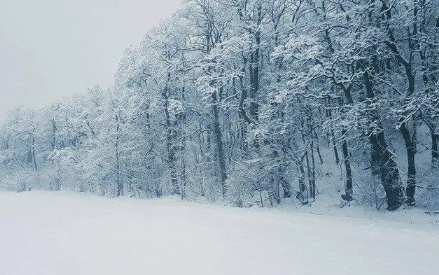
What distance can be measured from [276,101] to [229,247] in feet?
34.3

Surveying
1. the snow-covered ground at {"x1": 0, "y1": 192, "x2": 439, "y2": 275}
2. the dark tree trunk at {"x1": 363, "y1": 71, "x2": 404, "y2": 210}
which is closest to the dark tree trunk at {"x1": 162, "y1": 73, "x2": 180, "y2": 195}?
the snow-covered ground at {"x1": 0, "y1": 192, "x2": 439, "y2": 275}

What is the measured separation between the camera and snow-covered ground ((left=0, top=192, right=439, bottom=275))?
8719 millimetres

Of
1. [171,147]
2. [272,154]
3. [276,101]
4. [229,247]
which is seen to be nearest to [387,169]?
[276,101]

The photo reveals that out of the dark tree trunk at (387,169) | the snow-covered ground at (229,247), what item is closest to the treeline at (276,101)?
the dark tree trunk at (387,169)

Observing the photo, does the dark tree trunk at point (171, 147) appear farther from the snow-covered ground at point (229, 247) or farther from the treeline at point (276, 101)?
the snow-covered ground at point (229, 247)

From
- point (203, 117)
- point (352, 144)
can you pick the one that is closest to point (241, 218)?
point (352, 144)

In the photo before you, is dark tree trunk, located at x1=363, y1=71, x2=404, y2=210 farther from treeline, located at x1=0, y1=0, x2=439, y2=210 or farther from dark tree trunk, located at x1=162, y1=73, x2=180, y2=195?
dark tree trunk, located at x1=162, y1=73, x2=180, y2=195

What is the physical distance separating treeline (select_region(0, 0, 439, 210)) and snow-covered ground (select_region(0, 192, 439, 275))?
506 cm

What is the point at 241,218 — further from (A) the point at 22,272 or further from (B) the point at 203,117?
(B) the point at 203,117

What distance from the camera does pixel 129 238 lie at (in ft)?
43.3

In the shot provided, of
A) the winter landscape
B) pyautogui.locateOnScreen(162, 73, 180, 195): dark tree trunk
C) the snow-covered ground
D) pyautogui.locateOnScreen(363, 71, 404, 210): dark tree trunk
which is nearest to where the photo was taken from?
the snow-covered ground

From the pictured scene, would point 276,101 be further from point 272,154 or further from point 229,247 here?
point 229,247

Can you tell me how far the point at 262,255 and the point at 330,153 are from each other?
2022cm

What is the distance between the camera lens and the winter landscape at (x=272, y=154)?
10.5 m
